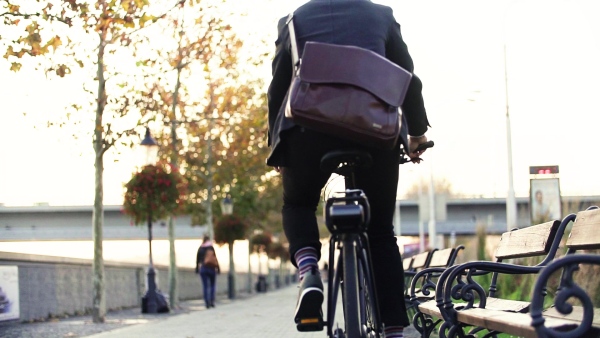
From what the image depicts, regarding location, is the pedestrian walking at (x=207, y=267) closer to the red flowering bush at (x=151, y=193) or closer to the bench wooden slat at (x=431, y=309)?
the red flowering bush at (x=151, y=193)

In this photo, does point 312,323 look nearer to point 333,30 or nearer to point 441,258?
point 333,30

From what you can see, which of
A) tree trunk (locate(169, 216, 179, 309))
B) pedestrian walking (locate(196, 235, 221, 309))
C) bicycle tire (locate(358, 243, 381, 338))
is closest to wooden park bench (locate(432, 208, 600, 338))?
bicycle tire (locate(358, 243, 381, 338))

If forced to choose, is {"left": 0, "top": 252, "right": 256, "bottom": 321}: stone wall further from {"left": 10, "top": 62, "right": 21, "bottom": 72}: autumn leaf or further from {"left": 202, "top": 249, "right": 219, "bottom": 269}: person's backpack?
{"left": 10, "top": 62, "right": 21, "bottom": 72}: autumn leaf

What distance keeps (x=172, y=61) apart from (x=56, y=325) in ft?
26.7

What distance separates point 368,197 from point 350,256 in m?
0.50

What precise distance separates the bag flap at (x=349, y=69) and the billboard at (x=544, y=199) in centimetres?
1570

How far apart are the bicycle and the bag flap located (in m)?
0.27

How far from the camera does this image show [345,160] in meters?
4.74

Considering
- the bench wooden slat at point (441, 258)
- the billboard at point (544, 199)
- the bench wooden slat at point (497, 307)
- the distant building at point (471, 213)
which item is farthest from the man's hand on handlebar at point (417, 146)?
the distant building at point (471, 213)

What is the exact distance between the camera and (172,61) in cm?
2448

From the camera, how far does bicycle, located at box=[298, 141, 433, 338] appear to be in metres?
4.48

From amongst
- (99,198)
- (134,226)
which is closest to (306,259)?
(99,198)

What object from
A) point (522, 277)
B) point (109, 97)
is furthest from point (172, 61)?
point (522, 277)

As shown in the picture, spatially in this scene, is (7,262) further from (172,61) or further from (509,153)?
(509,153)
